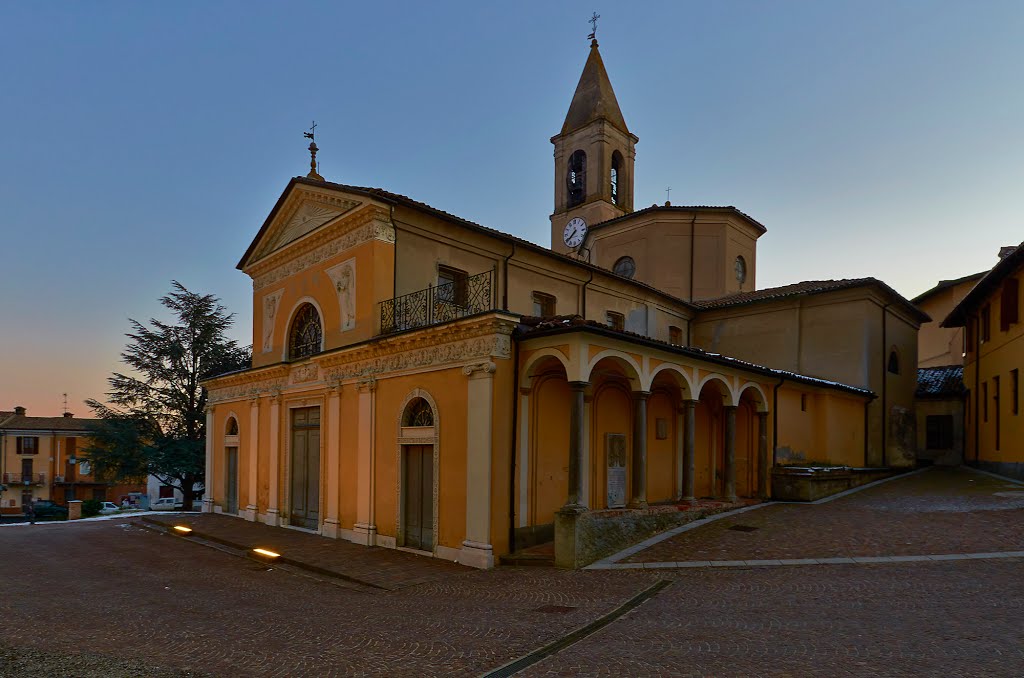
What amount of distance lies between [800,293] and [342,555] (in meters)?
17.7

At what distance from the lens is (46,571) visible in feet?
40.3

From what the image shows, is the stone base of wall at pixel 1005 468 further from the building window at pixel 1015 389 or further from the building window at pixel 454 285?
the building window at pixel 454 285

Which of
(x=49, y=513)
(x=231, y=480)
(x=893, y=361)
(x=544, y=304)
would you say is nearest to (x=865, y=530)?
(x=544, y=304)

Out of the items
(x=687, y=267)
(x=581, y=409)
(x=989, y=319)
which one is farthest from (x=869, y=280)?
(x=581, y=409)

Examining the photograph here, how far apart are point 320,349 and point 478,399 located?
23.8ft

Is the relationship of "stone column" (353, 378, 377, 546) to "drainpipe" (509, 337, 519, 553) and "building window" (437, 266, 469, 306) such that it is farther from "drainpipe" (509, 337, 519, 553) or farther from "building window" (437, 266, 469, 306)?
"drainpipe" (509, 337, 519, 553)

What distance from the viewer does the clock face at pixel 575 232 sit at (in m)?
30.0

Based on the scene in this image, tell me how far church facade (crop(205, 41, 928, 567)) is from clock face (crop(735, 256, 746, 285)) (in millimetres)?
675

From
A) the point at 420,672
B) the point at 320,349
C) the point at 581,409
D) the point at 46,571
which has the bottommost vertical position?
the point at 46,571

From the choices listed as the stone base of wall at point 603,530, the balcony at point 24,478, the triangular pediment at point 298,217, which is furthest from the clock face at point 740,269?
the balcony at point 24,478

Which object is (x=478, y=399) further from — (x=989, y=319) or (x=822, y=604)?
(x=989, y=319)

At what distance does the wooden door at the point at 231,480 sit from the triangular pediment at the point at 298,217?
21.2 ft

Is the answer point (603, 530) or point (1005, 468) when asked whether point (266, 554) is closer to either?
point (603, 530)

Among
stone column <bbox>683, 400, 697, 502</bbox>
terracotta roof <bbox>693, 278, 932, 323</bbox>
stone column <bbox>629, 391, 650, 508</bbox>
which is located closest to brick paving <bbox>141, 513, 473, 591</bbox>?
stone column <bbox>629, 391, 650, 508</bbox>
